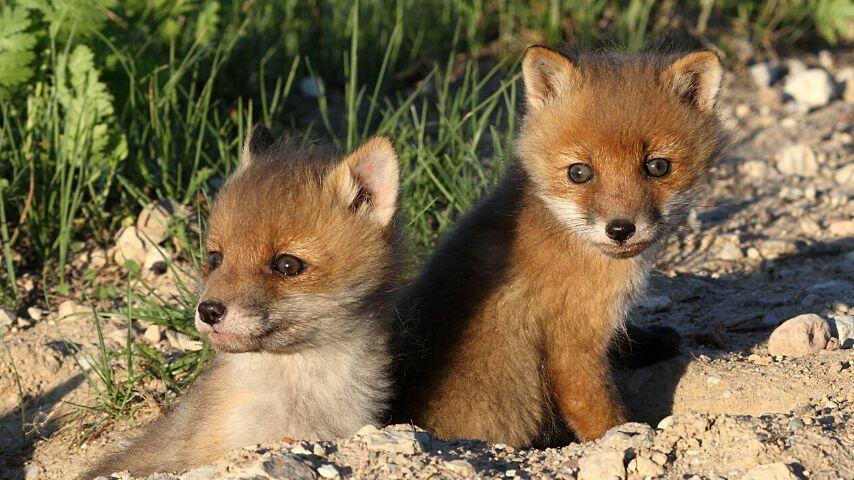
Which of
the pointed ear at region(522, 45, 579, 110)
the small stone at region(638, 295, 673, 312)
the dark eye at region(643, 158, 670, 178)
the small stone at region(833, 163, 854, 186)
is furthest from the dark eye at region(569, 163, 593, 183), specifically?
the small stone at region(833, 163, 854, 186)

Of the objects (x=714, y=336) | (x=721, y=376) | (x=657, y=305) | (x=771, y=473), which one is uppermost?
(x=771, y=473)

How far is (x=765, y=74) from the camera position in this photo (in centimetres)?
1010

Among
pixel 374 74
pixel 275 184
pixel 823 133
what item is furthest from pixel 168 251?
pixel 823 133

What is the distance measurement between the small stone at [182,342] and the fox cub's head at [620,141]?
208cm

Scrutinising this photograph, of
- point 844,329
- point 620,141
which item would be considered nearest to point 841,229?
point 844,329

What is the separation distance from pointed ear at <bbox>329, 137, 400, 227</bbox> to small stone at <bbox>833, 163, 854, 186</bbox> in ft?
16.8

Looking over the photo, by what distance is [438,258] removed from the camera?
17.4 feet

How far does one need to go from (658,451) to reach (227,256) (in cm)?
185

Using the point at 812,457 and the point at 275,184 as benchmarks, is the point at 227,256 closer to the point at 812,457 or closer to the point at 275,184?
the point at 275,184

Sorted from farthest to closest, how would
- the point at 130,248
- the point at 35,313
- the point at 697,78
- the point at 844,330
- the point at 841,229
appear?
the point at 841,229 → the point at 130,248 → the point at 35,313 → the point at 844,330 → the point at 697,78

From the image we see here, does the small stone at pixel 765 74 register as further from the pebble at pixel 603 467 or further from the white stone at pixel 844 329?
the pebble at pixel 603 467

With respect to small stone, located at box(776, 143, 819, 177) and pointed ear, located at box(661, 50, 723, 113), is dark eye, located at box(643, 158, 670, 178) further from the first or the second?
small stone, located at box(776, 143, 819, 177)

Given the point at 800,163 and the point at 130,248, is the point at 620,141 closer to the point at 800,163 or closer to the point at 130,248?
the point at 130,248

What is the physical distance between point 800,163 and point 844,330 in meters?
3.14
